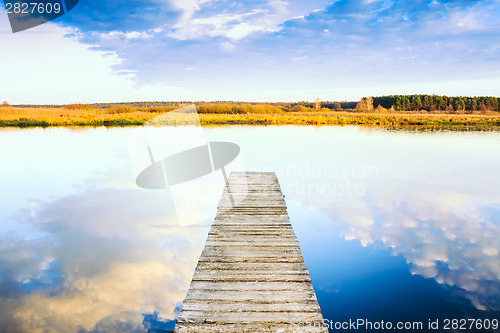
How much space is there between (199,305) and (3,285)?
327cm

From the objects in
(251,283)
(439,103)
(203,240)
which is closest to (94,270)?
(203,240)

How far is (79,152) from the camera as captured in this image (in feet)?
53.7

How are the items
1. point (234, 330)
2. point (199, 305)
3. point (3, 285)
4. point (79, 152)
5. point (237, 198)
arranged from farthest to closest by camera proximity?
point (79, 152)
point (237, 198)
point (3, 285)
point (199, 305)
point (234, 330)

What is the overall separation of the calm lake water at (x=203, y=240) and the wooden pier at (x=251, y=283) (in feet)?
2.63

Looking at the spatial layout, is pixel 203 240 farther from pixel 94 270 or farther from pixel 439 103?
pixel 439 103

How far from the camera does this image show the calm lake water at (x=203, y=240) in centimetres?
398

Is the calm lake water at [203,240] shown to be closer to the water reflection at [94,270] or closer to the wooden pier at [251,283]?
the water reflection at [94,270]

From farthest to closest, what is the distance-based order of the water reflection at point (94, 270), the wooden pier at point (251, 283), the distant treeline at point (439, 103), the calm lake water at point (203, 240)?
the distant treeline at point (439, 103) < the calm lake water at point (203, 240) < the water reflection at point (94, 270) < the wooden pier at point (251, 283)

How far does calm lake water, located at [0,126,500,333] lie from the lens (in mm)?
3980

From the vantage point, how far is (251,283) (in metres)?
3.34

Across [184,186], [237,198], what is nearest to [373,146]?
[184,186]

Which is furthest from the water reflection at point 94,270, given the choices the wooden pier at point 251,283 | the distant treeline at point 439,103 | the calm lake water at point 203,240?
the distant treeline at point 439,103

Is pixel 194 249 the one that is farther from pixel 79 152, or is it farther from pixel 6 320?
pixel 79 152

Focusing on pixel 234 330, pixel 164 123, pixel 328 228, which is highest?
pixel 164 123
